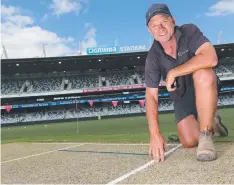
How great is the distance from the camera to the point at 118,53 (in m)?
43.2

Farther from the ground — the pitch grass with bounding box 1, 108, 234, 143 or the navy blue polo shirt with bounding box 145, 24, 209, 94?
the navy blue polo shirt with bounding box 145, 24, 209, 94

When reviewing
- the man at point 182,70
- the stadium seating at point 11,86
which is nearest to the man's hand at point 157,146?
the man at point 182,70

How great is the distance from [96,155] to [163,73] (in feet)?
5.05

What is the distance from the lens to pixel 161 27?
10.4ft

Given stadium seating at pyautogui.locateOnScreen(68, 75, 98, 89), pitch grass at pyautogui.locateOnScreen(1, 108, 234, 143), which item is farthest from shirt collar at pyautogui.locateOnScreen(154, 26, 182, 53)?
stadium seating at pyautogui.locateOnScreen(68, 75, 98, 89)

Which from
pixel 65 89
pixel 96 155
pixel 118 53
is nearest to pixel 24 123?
pixel 65 89

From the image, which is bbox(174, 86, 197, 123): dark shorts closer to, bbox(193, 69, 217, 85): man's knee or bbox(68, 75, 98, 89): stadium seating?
bbox(193, 69, 217, 85): man's knee

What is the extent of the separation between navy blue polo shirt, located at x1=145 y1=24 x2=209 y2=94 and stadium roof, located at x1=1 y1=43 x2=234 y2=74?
131ft

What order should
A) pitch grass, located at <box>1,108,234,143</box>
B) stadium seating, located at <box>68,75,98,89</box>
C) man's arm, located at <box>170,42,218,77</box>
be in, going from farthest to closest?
stadium seating, located at <box>68,75,98,89</box>, pitch grass, located at <box>1,108,234,143</box>, man's arm, located at <box>170,42,218,77</box>

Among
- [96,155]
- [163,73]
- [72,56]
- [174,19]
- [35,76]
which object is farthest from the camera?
[35,76]

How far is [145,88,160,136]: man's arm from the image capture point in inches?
127

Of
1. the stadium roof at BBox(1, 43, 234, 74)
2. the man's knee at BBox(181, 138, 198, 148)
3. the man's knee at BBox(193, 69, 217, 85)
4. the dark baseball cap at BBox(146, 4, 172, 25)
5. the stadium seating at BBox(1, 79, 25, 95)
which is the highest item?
the stadium roof at BBox(1, 43, 234, 74)

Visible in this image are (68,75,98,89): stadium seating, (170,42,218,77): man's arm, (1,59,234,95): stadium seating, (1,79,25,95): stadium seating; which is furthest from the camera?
(68,75,98,89): stadium seating

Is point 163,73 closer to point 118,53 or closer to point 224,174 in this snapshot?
point 224,174
